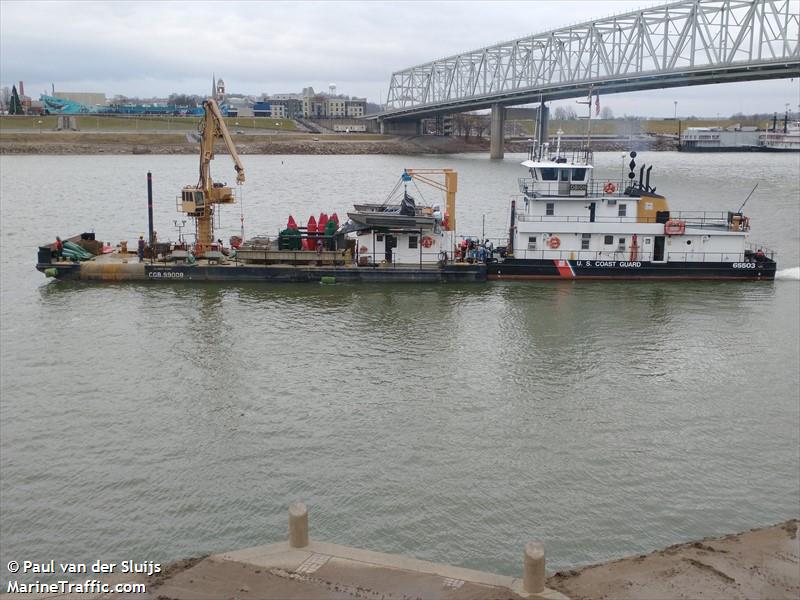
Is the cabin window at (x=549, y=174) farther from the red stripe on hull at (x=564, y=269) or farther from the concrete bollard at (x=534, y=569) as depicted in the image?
the concrete bollard at (x=534, y=569)

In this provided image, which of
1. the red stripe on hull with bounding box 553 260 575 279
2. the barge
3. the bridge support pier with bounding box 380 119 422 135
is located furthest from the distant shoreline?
the red stripe on hull with bounding box 553 260 575 279

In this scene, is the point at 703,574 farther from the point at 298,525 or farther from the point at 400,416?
the point at 400,416

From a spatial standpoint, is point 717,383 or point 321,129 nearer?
point 717,383

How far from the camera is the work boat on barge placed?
39.6 m

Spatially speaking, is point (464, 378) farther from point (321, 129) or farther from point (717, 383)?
point (321, 129)

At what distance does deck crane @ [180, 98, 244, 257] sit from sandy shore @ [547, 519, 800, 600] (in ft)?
103

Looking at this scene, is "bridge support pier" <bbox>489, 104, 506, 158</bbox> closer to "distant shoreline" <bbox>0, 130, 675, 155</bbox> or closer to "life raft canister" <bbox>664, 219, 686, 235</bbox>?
"distant shoreline" <bbox>0, 130, 675, 155</bbox>

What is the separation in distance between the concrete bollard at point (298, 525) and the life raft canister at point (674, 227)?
104 feet

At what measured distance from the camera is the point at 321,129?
199500mm

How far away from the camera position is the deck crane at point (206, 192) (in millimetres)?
39688

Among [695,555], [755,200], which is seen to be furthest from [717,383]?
[755,200]

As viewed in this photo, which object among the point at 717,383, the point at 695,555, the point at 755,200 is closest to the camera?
the point at 695,555

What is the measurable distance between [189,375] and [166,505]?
905 centimetres

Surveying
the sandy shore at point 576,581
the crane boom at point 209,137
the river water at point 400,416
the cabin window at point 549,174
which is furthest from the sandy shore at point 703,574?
the crane boom at point 209,137
